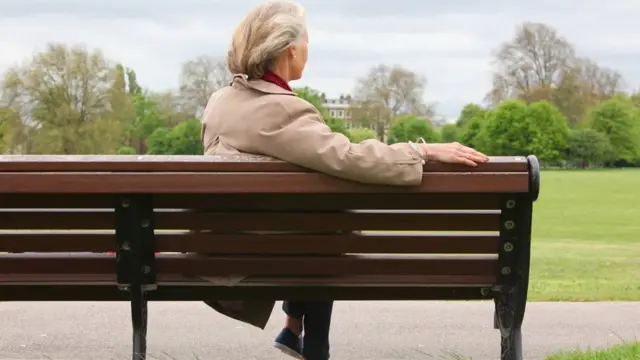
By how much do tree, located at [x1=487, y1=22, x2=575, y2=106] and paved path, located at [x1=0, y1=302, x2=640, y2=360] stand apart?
101 m

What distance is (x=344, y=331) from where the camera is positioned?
20.1ft

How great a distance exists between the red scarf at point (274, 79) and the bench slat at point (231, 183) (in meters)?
0.52

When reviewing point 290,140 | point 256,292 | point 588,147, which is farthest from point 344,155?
point 588,147

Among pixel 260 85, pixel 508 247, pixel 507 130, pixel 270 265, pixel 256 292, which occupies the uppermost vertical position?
pixel 260 85

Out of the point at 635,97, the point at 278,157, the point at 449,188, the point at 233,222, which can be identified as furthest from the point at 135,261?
the point at 635,97

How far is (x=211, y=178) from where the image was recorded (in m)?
3.48

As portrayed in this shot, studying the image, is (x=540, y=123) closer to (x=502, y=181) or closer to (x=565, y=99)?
(x=565, y=99)

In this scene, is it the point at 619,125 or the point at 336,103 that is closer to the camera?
the point at 619,125

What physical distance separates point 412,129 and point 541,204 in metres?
64.6

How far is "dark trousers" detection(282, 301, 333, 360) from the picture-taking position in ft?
13.7

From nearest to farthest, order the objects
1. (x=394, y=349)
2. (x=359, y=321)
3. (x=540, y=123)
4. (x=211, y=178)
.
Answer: (x=211, y=178)
(x=394, y=349)
(x=359, y=321)
(x=540, y=123)

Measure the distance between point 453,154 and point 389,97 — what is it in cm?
10064

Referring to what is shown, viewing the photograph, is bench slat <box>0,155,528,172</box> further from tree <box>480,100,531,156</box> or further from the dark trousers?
tree <box>480,100,531,156</box>

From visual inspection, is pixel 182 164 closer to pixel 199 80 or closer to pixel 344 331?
pixel 344 331
